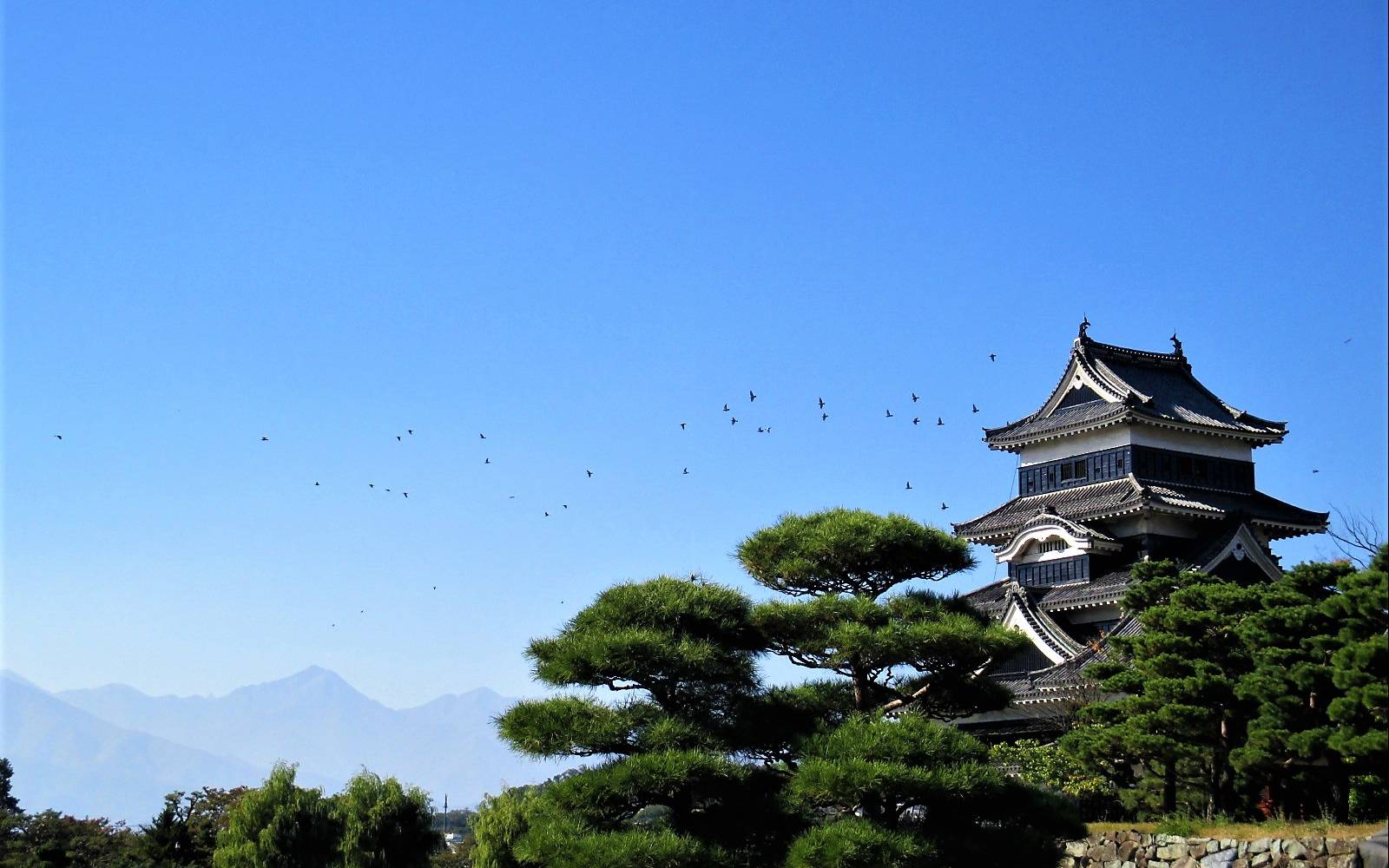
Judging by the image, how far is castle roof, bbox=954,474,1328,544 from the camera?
30.0 meters

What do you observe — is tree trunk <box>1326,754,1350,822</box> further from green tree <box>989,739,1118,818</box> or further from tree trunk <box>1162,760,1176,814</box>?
green tree <box>989,739,1118,818</box>

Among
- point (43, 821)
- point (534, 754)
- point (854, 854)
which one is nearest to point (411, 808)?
point (534, 754)

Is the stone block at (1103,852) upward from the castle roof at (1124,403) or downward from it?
downward

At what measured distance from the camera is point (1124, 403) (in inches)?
1198

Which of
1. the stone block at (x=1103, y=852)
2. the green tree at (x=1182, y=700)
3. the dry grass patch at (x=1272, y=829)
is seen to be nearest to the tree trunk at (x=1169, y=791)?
the green tree at (x=1182, y=700)

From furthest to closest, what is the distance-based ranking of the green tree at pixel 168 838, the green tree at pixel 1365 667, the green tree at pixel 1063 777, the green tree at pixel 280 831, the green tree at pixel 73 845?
the green tree at pixel 73 845 < the green tree at pixel 168 838 < the green tree at pixel 1063 777 < the green tree at pixel 280 831 < the green tree at pixel 1365 667

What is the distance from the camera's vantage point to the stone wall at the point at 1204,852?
57.6 feet

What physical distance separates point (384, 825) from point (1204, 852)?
11901mm

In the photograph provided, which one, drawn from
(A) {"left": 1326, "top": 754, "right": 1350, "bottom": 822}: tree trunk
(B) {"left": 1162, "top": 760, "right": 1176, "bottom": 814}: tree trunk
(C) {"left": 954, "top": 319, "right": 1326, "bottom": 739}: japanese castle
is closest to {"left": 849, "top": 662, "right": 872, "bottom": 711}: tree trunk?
(B) {"left": 1162, "top": 760, "right": 1176, "bottom": 814}: tree trunk

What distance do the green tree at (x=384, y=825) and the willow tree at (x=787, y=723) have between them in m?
3.49

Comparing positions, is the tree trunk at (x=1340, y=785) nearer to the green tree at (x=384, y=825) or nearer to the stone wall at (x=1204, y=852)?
the stone wall at (x=1204, y=852)

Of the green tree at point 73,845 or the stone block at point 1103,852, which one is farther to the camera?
the green tree at point 73,845

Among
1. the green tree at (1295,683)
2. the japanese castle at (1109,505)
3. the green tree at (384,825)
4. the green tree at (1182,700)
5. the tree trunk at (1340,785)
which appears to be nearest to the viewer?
the green tree at (1295,683)

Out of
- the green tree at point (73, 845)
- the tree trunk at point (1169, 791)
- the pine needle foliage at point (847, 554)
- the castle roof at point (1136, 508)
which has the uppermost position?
the castle roof at point (1136, 508)
